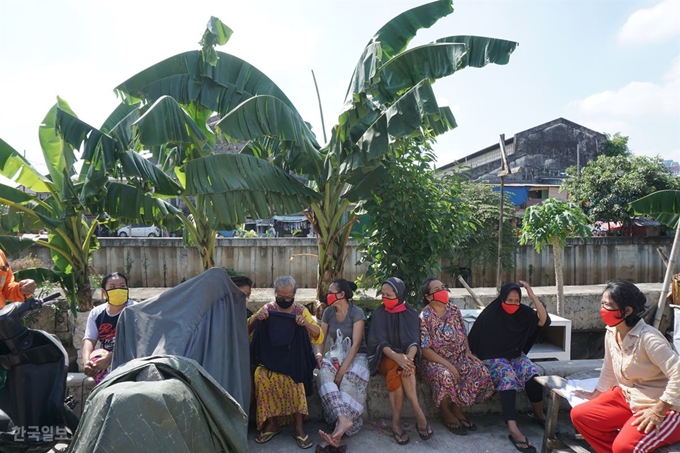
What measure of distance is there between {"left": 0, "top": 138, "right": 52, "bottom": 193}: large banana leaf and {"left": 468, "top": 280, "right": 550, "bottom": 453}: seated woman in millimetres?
5679

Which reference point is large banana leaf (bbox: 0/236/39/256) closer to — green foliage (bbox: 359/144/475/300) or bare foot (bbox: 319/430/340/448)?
green foliage (bbox: 359/144/475/300)

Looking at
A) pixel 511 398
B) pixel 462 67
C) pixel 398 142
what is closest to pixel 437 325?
pixel 511 398

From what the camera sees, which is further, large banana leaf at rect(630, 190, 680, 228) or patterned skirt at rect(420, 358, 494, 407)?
large banana leaf at rect(630, 190, 680, 228)

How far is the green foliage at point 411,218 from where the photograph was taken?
4.80 metres

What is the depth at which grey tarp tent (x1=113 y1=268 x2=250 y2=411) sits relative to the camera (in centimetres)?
319

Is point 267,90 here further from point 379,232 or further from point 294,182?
point 379,232

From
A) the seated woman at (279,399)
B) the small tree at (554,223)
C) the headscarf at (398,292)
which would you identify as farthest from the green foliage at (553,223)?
the seated woman at (279,399)

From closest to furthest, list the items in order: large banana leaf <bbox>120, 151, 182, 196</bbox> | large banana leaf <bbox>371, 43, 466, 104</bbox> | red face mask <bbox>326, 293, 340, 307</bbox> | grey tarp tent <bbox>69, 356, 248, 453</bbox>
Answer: grey tarp tent <bbox>69, 356, 248, 453</bbox>, red face mask <bbox>326, 293, 340, 307</bbox>, large banana leaf <bbox>371, 43, 466, 104</bbox>, large banana leaf <bbox>120, 151, 182, 196</bbox>

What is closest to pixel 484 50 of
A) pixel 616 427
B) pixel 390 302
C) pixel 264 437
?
pixel 390 302

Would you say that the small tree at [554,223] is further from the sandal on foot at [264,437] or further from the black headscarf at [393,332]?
the sandal on foot at [264,437]

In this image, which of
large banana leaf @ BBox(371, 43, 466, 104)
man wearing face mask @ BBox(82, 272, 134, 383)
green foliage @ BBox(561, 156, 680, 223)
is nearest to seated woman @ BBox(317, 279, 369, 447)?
man wearing face mask @ BBox(82, 272, 134, 383)

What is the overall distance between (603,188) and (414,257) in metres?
10.8

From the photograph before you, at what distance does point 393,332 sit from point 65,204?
4.43 m

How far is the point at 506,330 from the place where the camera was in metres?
4.22
